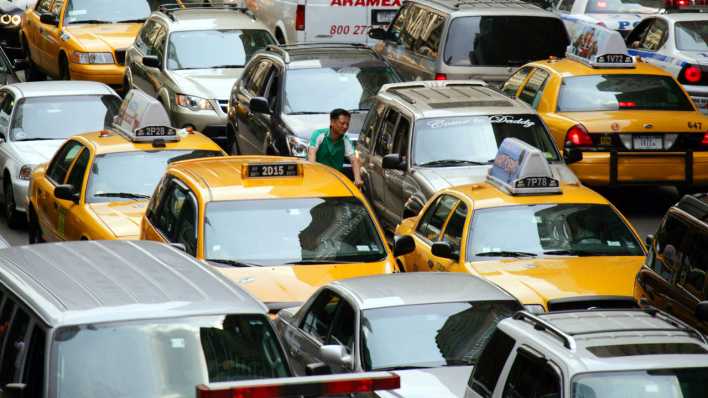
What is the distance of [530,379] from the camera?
736 cm

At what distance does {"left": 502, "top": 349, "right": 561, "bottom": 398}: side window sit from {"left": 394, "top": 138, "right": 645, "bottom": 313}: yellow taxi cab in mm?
3576

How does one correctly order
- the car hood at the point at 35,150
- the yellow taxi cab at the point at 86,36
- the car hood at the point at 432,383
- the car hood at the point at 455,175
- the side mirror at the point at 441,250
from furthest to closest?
the yellow taxi cab at the point at 86,36 → the car hood at the point at 35,150 → the car hood at the point at 455,175 → the side mirror at the point at 441,250 → the car hood at the point at 432,383

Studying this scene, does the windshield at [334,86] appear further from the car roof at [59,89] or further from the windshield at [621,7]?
the windshield at [621,7]

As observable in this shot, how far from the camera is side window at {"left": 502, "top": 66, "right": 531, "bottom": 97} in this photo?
733 inches

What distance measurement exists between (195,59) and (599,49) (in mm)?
5828

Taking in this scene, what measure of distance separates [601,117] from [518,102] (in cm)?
151

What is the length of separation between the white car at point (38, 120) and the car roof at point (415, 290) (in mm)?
7946

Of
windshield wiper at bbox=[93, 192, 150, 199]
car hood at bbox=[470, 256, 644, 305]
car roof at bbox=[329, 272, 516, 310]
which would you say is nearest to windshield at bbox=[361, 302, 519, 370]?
car roof at bbox=[329, 272, 516, 310]

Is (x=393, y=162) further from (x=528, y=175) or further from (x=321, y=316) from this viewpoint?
(x=321, y=316)

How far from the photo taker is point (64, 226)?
1437cm

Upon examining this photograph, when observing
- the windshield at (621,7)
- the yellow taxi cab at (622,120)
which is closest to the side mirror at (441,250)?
the yellow taxi cab at (622,120)

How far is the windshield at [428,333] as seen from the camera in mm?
9289

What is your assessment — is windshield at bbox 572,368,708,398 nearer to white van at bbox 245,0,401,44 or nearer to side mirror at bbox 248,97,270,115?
side mirror at bbox 248,97,270,115

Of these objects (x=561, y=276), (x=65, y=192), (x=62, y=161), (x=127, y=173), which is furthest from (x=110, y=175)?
(x=561, y=276)
